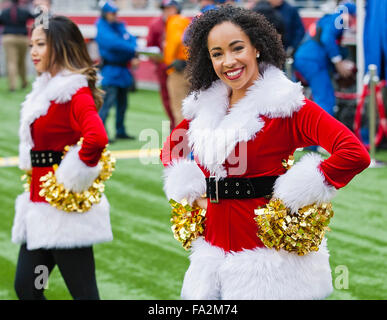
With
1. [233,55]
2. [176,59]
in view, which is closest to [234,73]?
[233,55]

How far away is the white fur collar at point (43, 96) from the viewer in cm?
386

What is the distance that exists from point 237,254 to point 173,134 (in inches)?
24.7

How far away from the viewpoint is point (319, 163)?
9.19 feet

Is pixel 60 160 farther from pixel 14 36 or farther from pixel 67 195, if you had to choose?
pixel 14 36

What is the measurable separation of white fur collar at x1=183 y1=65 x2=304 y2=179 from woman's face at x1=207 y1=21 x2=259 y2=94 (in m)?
0.06

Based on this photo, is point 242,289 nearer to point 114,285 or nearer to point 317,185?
point 317,185

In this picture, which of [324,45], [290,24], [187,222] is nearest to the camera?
[187,222]

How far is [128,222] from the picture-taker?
648cm

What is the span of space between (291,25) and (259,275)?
7098mm

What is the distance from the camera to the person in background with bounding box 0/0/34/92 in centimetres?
1647

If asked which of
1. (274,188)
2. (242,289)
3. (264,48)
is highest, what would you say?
(264,48)

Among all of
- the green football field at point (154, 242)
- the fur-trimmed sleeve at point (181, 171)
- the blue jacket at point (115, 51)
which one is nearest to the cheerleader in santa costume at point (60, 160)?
the fur-trimmed sleeve at point (181, 171)

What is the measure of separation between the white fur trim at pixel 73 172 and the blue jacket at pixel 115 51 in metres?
6.33

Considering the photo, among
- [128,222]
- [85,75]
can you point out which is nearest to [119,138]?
[128,222]
